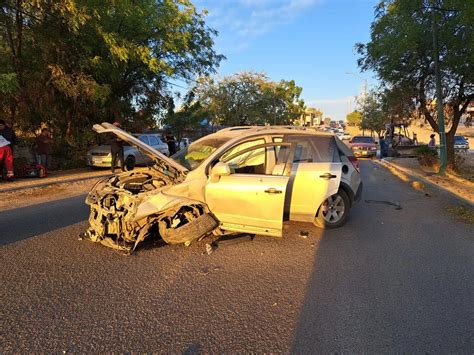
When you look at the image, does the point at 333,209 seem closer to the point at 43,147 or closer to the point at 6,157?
the point at 6,157

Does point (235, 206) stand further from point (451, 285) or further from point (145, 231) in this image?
point (451, 285)

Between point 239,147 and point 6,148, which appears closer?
point 239,147

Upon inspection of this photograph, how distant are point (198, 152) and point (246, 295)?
285 centimetres

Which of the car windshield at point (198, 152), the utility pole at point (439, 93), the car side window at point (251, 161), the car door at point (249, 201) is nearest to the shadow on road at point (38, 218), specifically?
the car windshield at point (198, 152)

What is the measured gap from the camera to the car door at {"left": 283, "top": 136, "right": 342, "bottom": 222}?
577cm

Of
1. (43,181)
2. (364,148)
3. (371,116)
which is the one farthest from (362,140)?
(371,116)

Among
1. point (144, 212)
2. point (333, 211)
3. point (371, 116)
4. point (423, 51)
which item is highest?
point (423, 51)

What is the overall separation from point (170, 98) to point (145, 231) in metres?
17.3

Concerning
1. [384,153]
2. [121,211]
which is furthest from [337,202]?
[384,153]

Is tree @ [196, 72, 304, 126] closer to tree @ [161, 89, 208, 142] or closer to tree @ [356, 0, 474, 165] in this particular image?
tree @ [161, 89, 208, 142]

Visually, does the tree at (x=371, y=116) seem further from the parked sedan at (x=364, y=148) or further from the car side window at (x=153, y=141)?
the car side window at (x=153, y=141)

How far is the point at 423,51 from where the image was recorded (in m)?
12.6

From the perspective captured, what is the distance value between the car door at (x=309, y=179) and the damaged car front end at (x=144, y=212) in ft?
4.98

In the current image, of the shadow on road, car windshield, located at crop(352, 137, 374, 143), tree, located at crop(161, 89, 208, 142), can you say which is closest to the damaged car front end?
the shadow on road
